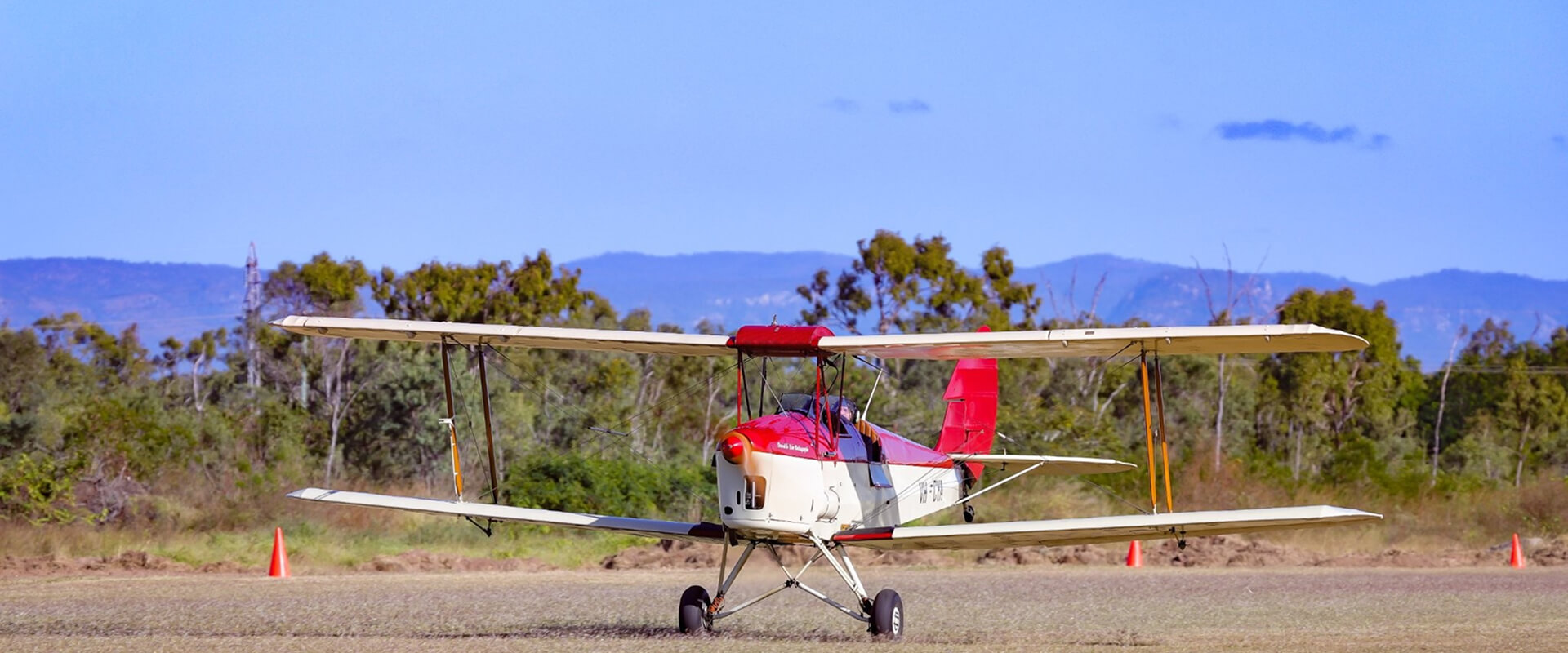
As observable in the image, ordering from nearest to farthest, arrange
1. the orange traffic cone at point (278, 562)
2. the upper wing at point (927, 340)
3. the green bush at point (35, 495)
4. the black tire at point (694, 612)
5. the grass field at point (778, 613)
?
the grass field at point (778, 613) < the upper wing at point (927, 340) < the black tire at point (694, 612) < the orange traffic cone at point (278, 562) < the green bush at point (35, 495)

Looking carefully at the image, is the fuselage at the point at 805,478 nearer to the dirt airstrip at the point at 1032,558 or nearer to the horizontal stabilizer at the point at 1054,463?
the horizontal stabilizer at the point at 1054,463

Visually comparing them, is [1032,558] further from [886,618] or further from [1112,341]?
[1112,341]

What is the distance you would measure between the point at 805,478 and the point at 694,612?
5.26 feet

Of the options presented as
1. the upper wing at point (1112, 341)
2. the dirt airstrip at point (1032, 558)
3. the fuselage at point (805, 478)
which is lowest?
the dirt airstrip at point (1032, 558)

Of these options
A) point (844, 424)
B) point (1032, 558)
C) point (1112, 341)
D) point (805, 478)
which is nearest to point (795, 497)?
point (805, 478)

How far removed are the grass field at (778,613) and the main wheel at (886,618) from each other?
0.17 meters

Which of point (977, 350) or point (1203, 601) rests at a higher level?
point (977, 350)

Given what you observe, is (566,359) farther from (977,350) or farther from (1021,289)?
(977,350)

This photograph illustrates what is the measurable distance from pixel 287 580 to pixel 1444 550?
20656 millimetres

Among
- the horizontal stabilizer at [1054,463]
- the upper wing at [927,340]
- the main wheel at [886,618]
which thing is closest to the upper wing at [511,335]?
the upper wing at [927,340]

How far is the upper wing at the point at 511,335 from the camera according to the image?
14.4 meters

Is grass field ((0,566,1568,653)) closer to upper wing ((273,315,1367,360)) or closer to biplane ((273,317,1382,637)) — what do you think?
biplane ((273,317,1382,637))

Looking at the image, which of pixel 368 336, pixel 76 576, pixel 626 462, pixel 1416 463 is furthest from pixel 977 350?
pixel 1416 463

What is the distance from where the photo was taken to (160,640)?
41.0 ft
